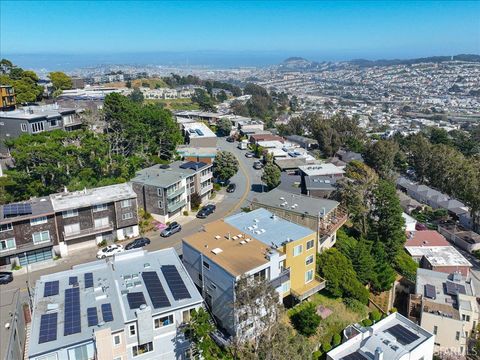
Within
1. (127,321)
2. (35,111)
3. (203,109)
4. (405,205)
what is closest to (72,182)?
(35,111)

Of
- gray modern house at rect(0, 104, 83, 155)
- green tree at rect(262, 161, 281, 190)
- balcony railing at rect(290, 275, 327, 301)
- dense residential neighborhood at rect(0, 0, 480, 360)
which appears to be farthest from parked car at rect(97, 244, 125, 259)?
gray modern house at rect(0, 104, 83, 155)

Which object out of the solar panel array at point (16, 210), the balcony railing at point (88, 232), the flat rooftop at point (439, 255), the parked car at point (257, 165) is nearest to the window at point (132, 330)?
the balcony railing at point (88, 232)

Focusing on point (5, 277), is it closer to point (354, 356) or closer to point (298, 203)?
point (298, 203)

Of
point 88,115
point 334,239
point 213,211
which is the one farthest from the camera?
point 88,115

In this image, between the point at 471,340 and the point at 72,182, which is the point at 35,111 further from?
the point at 471,340

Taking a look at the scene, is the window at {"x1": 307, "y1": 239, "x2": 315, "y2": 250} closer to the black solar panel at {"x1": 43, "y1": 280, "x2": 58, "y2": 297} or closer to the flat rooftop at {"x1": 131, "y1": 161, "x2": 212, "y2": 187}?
the black solar panel at {"x1": 43, "y1": 280, "x2": 58, "y2": 297}

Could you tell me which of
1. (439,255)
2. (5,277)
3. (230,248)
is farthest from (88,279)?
(439,255)

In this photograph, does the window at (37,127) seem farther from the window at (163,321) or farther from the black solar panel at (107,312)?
the window at (163,321)
